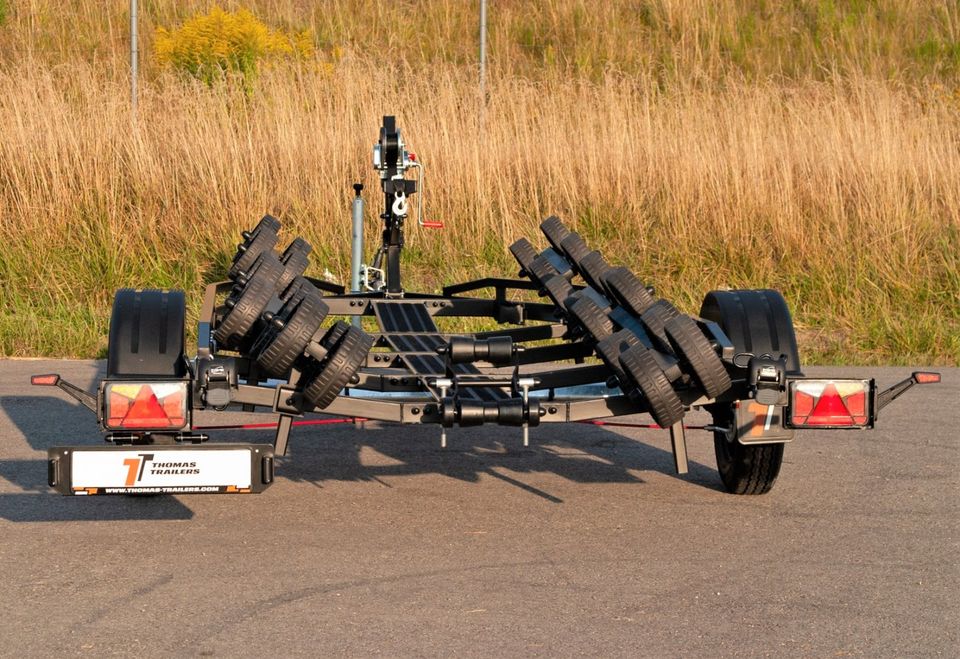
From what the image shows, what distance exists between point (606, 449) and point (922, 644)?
3358mm

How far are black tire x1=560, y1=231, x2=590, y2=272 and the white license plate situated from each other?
239cm

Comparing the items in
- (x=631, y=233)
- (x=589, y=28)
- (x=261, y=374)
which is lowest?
(x=261, y=374)

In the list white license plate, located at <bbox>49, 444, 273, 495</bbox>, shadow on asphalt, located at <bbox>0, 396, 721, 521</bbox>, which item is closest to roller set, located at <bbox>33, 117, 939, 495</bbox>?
white license plate, located at <bbox>49, 444, 273, 495</bbox>

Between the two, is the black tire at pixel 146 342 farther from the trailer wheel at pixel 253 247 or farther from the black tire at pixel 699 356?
the black tire at pixel 699 356

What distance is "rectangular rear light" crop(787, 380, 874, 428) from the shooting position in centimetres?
563

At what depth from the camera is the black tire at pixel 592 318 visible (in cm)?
594

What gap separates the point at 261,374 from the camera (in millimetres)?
6289

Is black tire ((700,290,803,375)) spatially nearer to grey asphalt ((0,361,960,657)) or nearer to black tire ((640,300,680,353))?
black tire ((640,300,680,353))

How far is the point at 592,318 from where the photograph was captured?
5984mm

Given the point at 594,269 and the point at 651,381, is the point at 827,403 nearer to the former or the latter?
the point at 651,381

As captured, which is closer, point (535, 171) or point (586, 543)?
point (586, 543)

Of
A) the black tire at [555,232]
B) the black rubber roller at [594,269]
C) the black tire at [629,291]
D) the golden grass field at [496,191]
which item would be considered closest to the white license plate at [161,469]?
the black tire at [629,291]

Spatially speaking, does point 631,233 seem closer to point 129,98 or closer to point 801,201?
point 801,201

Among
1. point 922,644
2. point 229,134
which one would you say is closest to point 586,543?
point 922,644
